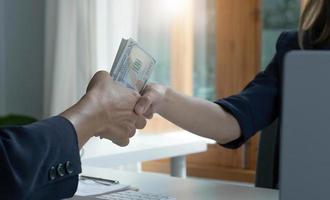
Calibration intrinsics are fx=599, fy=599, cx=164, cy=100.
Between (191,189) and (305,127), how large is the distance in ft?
2.27

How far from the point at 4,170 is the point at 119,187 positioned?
1.34 feet

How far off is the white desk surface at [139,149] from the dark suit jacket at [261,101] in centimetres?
66

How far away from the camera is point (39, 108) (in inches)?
123

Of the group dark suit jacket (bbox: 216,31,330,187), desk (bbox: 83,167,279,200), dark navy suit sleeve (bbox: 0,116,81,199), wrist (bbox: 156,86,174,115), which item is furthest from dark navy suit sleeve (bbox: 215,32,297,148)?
dark navy suit sleeve (bbox: 0,116,81,199)

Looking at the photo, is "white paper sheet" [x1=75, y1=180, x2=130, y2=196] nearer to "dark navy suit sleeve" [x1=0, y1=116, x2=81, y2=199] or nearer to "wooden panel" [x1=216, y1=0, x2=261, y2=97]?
"dark navy suit sleeve" [x1=0, y1=116, x2=81, y2=199]

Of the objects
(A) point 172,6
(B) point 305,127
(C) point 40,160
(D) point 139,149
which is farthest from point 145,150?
(B) point 305,127

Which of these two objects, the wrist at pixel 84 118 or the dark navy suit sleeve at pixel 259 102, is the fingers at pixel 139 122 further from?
the wrist at pixel 84 118

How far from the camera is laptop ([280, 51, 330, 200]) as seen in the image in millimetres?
606

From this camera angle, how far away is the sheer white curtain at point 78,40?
267cm

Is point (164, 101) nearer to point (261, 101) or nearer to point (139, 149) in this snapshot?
point (261, 101)

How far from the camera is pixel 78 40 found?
278 cm

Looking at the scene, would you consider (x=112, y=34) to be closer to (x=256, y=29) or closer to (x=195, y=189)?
(x=256, y=29)

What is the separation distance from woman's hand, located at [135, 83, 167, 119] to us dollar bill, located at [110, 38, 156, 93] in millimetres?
41

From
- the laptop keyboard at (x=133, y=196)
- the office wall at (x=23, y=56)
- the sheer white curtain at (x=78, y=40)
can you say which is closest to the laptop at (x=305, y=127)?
the laptop keyboard at (x=133, y=196)
